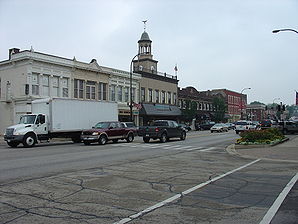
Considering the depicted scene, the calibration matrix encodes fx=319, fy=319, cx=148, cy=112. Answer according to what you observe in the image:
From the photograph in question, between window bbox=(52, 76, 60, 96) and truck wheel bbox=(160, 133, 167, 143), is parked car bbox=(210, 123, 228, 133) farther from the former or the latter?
window bbox=(52, 76, 60, 96)

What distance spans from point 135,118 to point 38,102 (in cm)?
2377

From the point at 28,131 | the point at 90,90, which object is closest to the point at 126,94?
the point at 90,90

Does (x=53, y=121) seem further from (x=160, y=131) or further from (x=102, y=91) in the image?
(x=102, y=91)

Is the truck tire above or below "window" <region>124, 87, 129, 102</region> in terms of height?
below

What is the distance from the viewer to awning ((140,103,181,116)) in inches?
1910

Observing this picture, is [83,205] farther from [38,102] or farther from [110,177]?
[38,102]

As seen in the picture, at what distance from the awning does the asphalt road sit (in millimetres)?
36178

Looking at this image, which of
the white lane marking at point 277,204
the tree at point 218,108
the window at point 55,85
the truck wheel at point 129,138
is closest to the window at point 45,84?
the window at point 55,85

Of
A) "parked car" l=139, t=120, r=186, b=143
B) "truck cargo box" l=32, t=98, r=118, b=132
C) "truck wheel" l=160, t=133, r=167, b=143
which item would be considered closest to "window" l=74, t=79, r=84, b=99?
"truck cargo box" l=32, t=98, r=118, b=132

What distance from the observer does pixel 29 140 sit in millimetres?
22734

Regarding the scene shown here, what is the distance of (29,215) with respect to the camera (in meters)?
5.84

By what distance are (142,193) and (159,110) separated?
146 ft

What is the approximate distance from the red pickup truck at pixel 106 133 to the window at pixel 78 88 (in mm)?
14264

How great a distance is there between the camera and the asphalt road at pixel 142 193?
5.83 m
